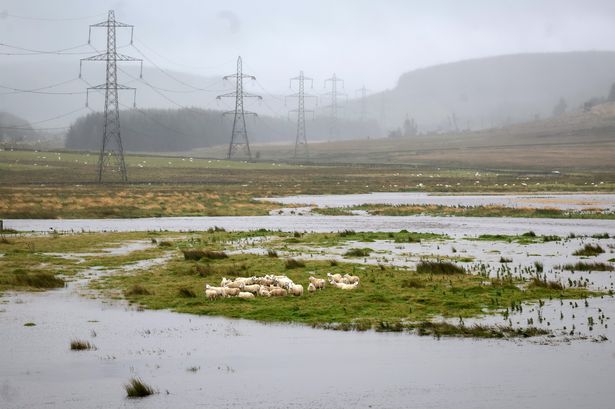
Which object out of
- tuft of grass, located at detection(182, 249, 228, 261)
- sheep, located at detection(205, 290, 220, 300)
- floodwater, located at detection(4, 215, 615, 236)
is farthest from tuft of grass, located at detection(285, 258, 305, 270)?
floodwater, located at detection(4, 215, 615, 236)

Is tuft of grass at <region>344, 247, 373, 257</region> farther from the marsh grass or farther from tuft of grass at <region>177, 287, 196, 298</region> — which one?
the marsh grass

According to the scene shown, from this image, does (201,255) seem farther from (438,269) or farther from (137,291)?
(438,269)

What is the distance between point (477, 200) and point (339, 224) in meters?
35.5

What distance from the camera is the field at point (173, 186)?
77.1 metres

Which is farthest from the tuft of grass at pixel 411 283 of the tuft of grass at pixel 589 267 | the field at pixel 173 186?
the field at pixel 173 186

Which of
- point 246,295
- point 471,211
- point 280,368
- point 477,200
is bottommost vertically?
point 280,368

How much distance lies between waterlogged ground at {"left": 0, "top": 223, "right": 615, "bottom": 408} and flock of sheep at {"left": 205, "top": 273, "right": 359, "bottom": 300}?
2.66m

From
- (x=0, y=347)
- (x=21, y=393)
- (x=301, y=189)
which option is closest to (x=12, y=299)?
(x=0, y=347)

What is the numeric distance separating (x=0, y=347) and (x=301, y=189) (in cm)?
9811

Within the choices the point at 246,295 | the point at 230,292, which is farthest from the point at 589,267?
the point at 230,292

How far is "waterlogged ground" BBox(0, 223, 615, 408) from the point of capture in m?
17.1

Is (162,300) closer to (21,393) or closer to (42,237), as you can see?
(21,393)

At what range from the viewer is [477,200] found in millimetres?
94062

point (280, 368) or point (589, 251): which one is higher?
point (589, 251)
